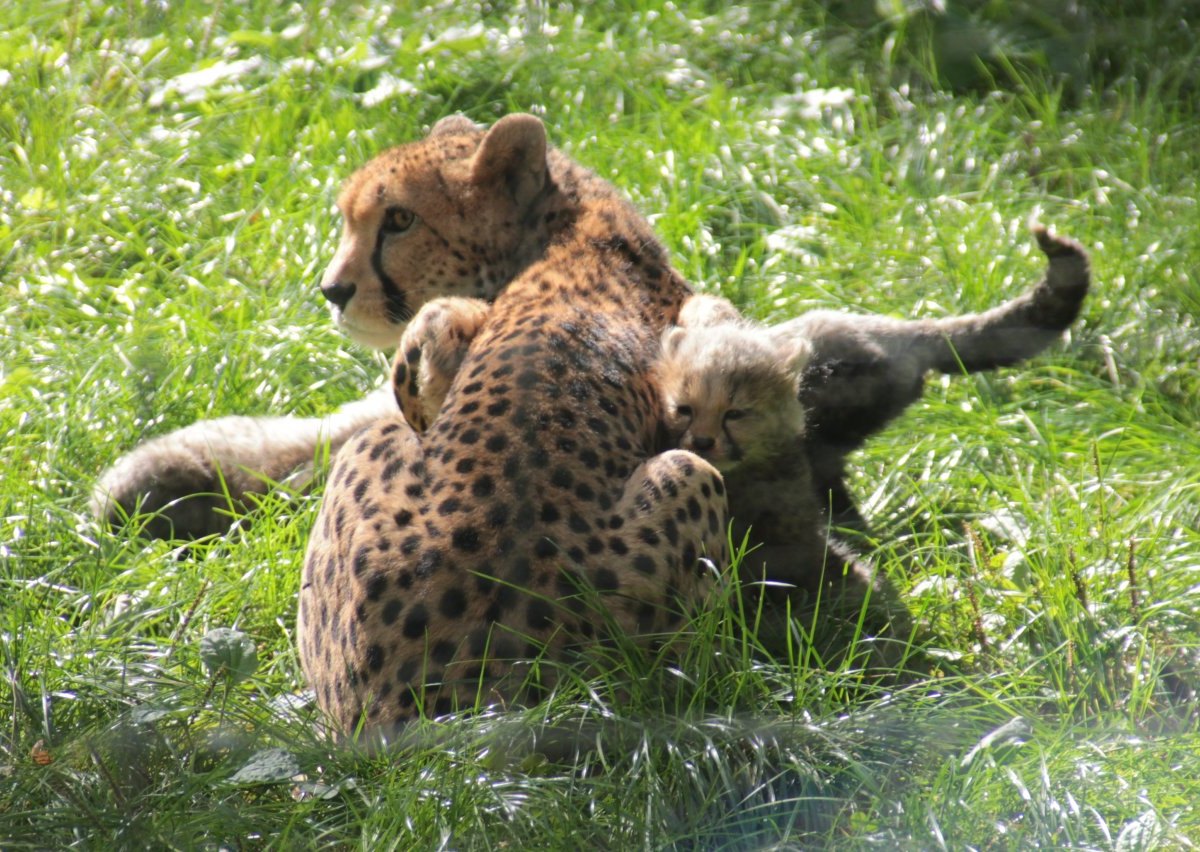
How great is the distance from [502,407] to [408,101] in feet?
11.4

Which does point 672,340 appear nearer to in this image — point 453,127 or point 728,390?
point 728,390

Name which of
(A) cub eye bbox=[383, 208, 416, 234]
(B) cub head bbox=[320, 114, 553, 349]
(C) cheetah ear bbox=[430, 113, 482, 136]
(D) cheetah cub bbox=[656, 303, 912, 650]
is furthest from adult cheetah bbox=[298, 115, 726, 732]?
(C) cheetah ear bbox=[430, 113, 482, 136]

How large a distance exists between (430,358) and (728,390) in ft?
2.38

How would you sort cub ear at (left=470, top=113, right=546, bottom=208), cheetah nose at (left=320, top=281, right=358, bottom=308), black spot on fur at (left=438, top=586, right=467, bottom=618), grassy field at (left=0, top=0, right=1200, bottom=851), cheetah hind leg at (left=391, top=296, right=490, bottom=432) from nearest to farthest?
grassy field at (left=0, top=0, right=1200, bottom=851), black spot on fur at (left=438, top=586, right=467, bottom=618), cheetah hind leg at (left=391, top=296, right=490, bottom=432), cub ear at (left=470, top=113, right=546, bottom=208), cheetah nose at (left=320, top=281, right=358, bottom=308)

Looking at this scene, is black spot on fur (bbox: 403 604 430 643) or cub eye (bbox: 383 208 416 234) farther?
cub eye (bbox: 383 208 416 234)

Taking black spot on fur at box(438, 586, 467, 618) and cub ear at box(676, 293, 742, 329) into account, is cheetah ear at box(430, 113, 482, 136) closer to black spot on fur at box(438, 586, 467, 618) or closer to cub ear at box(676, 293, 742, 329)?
cub ear at box(676, 293, 742, 329)

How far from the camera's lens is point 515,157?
14.1 ft

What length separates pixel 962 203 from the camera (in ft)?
19.4

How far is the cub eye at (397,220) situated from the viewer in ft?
14.3

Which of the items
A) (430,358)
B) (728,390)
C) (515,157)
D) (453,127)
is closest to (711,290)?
(453,127)

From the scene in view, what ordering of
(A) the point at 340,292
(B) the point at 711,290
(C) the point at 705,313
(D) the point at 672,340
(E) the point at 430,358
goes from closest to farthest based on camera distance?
(E) the point at 430,358 → (D) the point at 672,340 → (C) the point at 705,313 → (A) the point at 340,292 → (B) the point at 711,290

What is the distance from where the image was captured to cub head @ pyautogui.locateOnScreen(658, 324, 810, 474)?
3787 mm

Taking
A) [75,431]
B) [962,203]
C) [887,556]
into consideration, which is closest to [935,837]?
[887,556]

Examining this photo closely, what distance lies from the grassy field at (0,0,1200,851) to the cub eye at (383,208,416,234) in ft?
2.58
